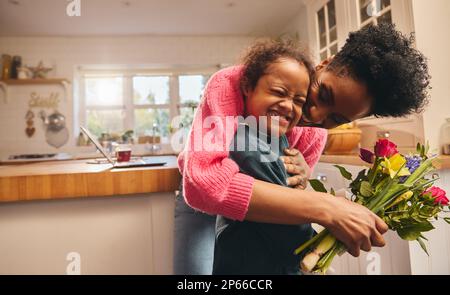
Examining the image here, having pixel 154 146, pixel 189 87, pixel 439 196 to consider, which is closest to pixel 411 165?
pixel 439 196

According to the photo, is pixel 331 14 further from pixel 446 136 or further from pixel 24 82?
pixel 24 82

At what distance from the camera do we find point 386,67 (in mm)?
446

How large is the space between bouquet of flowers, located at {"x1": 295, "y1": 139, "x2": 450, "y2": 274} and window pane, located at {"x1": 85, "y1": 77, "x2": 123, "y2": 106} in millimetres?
3019

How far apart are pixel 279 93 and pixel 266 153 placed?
107 millimetres

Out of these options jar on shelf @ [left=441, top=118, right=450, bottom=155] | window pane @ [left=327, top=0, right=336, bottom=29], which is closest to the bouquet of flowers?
jar on shelf @ [left=441, top=118, right=450, bottom=155]

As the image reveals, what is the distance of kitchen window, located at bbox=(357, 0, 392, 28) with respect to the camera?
130 centimetres

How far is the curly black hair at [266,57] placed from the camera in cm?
45

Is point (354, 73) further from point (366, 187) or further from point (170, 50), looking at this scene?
point (170, 50)

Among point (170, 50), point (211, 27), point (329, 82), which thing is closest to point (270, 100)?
point (329, 82)

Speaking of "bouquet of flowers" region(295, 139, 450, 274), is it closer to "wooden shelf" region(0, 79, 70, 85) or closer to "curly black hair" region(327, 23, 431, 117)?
"curly black hair" region(327, 23, 431, 117)

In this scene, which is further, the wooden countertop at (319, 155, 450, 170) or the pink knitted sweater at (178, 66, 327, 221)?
the wooden countertop at (319, 155, 450, 170)

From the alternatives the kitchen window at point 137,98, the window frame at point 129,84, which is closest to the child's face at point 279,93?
the kitchen window at point 137,98

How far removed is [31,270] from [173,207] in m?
0.28
